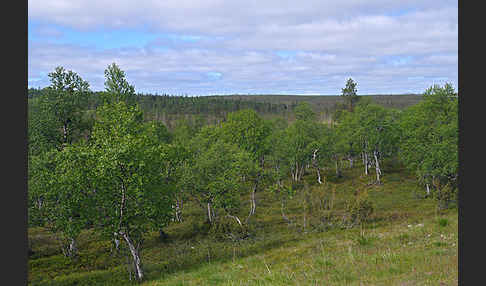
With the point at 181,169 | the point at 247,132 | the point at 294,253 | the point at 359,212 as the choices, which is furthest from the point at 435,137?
the point at 294,253

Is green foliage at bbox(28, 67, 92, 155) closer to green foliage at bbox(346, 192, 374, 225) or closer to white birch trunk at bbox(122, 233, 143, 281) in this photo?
white birch trunk at bbox(122, 233, 143, 281)

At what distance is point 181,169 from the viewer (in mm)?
35562

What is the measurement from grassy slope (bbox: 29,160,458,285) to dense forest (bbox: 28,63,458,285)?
0.94 m

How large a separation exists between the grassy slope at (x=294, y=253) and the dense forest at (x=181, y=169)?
0.94 m

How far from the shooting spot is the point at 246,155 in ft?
122

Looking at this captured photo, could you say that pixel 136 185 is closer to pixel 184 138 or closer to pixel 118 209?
pixel 118 209

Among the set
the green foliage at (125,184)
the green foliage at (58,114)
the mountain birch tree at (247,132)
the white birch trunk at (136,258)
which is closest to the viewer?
the green foliage at (125,184)

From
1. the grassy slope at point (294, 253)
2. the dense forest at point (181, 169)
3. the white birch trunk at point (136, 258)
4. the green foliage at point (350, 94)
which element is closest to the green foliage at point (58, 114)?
the dense forest at point (181, 169)

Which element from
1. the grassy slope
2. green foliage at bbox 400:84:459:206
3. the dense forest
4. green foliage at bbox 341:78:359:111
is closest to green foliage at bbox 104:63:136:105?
the dense forest

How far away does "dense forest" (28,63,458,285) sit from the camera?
20.6 m

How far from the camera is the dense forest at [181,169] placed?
67.5 feet

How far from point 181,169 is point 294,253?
60.4 ft

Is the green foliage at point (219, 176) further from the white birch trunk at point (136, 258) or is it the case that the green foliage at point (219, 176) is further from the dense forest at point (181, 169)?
the white birch trunk at point (136, 258)

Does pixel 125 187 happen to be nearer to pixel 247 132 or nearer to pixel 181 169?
pixel 181 169
